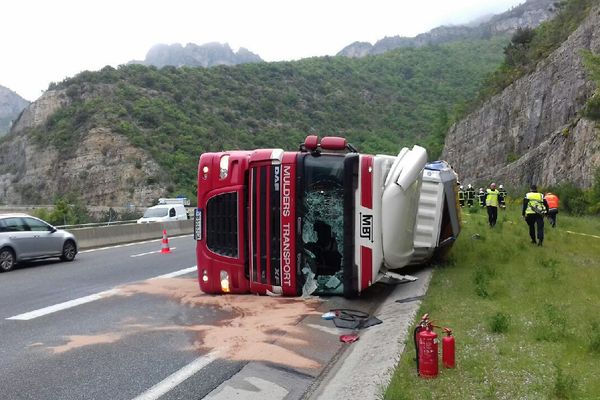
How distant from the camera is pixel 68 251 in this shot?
1551 centimetres

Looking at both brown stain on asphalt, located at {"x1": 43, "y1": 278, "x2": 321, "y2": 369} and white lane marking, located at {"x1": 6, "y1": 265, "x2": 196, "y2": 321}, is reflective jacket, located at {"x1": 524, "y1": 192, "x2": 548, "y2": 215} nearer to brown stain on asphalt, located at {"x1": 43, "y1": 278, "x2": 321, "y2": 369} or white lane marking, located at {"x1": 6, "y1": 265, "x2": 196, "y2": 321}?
brown stain on asphalt, located at {"x1": 43, "y1": 278, "x2": 321, "y2": 369}

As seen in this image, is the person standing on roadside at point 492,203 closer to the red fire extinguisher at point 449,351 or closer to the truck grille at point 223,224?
the truck grille at point 223,224

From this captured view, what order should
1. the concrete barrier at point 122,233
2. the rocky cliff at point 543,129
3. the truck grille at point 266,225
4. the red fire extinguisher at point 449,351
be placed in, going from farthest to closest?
the rocky cliff at point 543,129 < the concrete barrier at point 122,233 < the truck grille at point 266,225 < the red fire extinguisher at point 449,351

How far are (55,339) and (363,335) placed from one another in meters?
3.63

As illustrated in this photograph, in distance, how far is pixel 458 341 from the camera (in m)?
5.68

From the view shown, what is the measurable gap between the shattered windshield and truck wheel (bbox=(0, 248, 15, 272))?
28.2 ft

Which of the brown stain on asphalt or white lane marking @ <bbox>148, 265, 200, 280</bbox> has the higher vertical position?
the brown stain on asphalt

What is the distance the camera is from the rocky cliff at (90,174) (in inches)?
2160

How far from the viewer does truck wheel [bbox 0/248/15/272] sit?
13430mm

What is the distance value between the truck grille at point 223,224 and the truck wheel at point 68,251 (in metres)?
8.08

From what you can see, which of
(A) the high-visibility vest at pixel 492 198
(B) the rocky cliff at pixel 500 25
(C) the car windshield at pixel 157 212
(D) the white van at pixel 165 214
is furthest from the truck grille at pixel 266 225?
(B) the rocky cliff at pixel 500 25

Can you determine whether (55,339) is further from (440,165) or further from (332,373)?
(440,165)

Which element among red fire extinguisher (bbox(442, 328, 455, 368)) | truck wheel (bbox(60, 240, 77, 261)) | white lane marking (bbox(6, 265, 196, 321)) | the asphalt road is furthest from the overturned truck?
truck wheel (bbox(60, 240, 77, 261))

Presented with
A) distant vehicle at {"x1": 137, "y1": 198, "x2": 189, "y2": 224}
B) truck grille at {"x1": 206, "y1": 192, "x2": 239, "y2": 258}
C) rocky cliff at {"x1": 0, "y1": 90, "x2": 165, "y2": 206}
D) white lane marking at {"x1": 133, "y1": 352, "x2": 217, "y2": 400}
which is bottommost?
white lane marking at {"x1": 133, "y1": 352, "x2": 217, "y2": 400}
